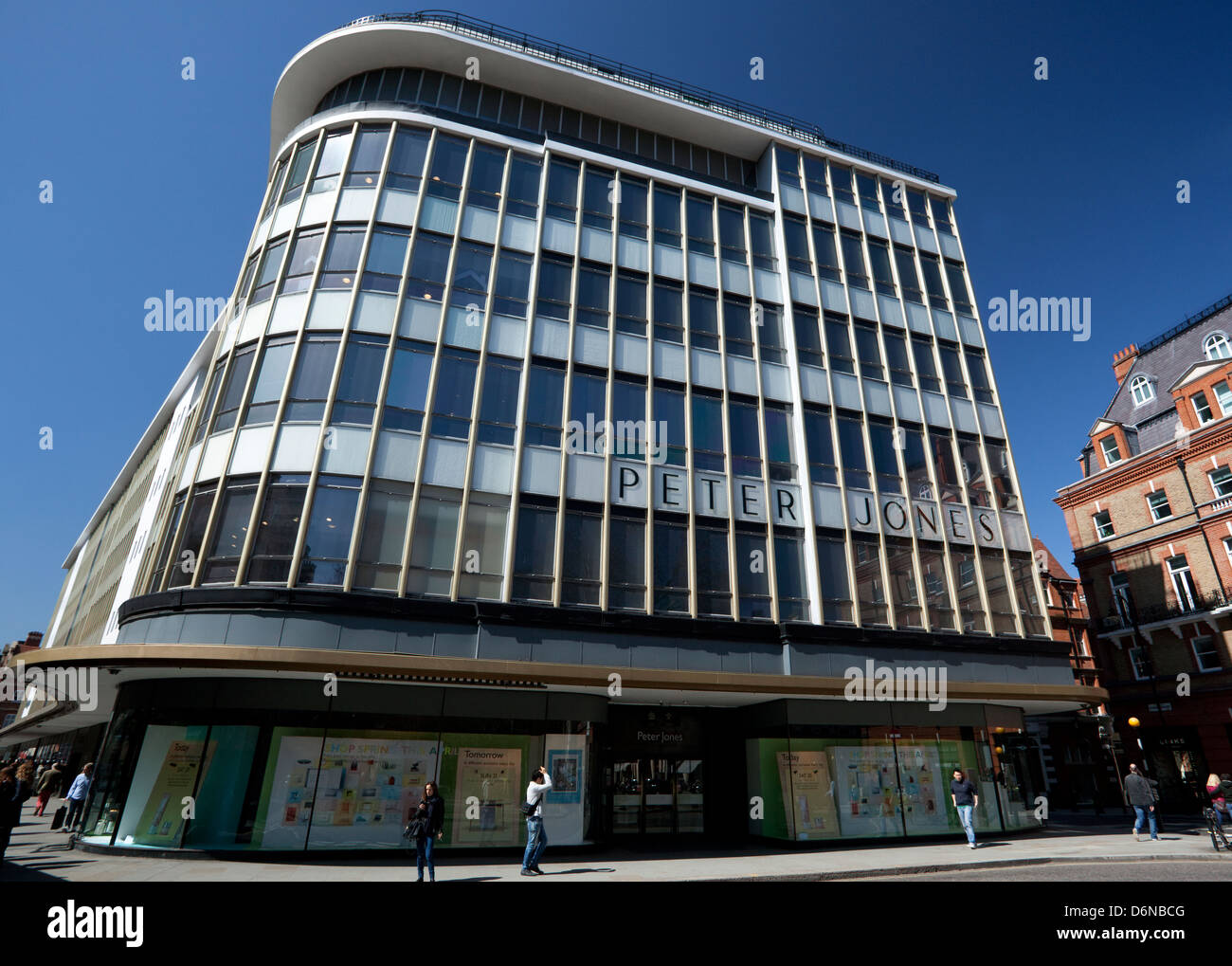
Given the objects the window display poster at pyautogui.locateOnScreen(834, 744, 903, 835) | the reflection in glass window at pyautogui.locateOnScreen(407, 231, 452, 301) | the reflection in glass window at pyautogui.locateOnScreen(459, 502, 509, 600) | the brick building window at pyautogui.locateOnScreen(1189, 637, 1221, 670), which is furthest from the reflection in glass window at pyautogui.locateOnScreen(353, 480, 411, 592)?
the brick building window at pyautogui.locateOnScreen(1189, 637, 1221, 670)

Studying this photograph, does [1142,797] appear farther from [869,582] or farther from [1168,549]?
[1168,549]

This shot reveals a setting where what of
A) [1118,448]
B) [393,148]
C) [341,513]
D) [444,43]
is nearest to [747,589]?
[341,513]

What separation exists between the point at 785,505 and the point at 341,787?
14027mm

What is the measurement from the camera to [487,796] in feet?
50.1

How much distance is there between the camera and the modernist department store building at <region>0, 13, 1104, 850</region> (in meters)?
14.6

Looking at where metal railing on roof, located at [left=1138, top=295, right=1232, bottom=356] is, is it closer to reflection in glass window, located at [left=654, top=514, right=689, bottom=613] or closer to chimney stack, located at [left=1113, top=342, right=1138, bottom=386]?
chimney stack, located at [left=1113, top=342, right=1138, bottom=386]

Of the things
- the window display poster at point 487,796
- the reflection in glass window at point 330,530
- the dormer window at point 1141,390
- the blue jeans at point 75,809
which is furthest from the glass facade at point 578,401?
the dormer window at point 1141,390

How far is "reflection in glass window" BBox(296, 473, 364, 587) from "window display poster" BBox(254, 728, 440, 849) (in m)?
3.46

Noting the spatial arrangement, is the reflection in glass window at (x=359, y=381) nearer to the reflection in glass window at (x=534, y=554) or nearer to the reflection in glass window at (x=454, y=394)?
the reflection in glass window at (x=454, y=394)

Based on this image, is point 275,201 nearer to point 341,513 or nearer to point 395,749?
point 341,513

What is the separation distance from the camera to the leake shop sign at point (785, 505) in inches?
742

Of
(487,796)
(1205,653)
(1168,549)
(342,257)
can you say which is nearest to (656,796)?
(487,796)

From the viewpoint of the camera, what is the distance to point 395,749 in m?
14.9

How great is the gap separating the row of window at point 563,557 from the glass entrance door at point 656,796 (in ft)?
17.1
